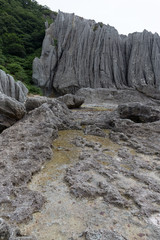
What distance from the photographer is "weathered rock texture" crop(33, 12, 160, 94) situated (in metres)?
22.3

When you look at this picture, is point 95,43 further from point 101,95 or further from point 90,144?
point 90,144

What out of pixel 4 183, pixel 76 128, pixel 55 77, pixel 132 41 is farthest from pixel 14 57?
pixel 4 183

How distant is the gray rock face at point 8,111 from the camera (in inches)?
256

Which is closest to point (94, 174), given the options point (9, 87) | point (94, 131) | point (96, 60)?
point (94, 131)

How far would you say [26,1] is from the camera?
46500 millimetres

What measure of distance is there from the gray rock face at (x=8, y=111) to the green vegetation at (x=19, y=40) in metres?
16.3

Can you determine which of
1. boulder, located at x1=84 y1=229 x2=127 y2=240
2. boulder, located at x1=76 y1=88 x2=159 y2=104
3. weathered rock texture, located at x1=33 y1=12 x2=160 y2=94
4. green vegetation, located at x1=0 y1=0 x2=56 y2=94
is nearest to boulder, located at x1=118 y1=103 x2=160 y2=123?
boulder, located at x1=84 y1=229 x2=127 y2=240

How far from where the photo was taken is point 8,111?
257 inches

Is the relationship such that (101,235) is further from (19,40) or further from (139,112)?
(19,40)

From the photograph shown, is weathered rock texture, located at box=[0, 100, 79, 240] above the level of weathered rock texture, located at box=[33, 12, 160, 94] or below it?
below

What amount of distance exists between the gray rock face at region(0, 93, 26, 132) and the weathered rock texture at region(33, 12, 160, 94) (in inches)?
673

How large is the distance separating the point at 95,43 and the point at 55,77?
26.5ft

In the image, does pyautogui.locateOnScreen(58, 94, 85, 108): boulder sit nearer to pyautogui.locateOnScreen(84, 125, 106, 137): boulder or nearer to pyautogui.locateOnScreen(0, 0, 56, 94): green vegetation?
pyautogui.locateOnScreen(84, 125, 106, 137): boulder

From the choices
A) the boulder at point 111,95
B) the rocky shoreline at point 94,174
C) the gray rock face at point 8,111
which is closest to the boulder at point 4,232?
the rocky shoreline at point 94,174
